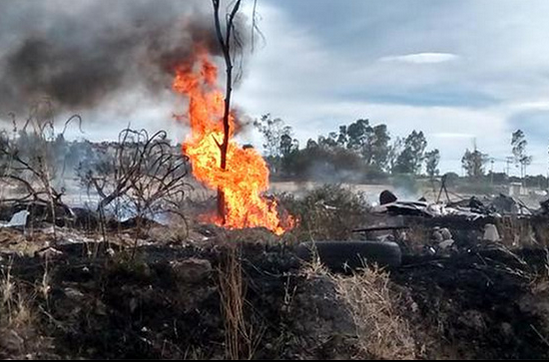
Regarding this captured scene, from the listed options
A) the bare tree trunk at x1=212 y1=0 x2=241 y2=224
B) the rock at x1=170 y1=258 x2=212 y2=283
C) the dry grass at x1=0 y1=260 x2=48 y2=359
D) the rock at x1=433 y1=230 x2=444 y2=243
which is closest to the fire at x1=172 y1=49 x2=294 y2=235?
the bare tree trunk at x1=212 y1=0 x2=241 y2=224

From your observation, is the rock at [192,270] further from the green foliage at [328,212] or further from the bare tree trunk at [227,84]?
the bare tree trunk at [227,84]

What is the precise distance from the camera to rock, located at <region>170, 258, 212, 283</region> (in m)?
6.19

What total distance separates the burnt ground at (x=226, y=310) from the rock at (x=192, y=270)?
11 mm

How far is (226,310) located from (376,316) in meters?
1.44

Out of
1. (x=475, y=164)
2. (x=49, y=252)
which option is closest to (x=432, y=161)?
(x=475, y=164)

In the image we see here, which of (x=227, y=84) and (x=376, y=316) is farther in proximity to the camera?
(x=227, y=84)

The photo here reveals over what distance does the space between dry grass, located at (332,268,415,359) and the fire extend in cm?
835

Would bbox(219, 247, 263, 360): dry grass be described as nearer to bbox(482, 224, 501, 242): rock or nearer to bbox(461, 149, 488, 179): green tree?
bbox(482, 224, 501, 242): rock

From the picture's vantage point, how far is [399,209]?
1529 centimetres

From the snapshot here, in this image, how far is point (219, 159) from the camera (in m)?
16.4

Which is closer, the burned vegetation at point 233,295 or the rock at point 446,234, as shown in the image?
the burned vegetation at point 233,295

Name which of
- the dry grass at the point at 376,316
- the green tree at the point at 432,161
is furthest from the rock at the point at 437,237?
the green tree at the point at 432,161

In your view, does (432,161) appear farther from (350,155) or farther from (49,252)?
(49,252)

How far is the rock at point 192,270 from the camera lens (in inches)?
244
